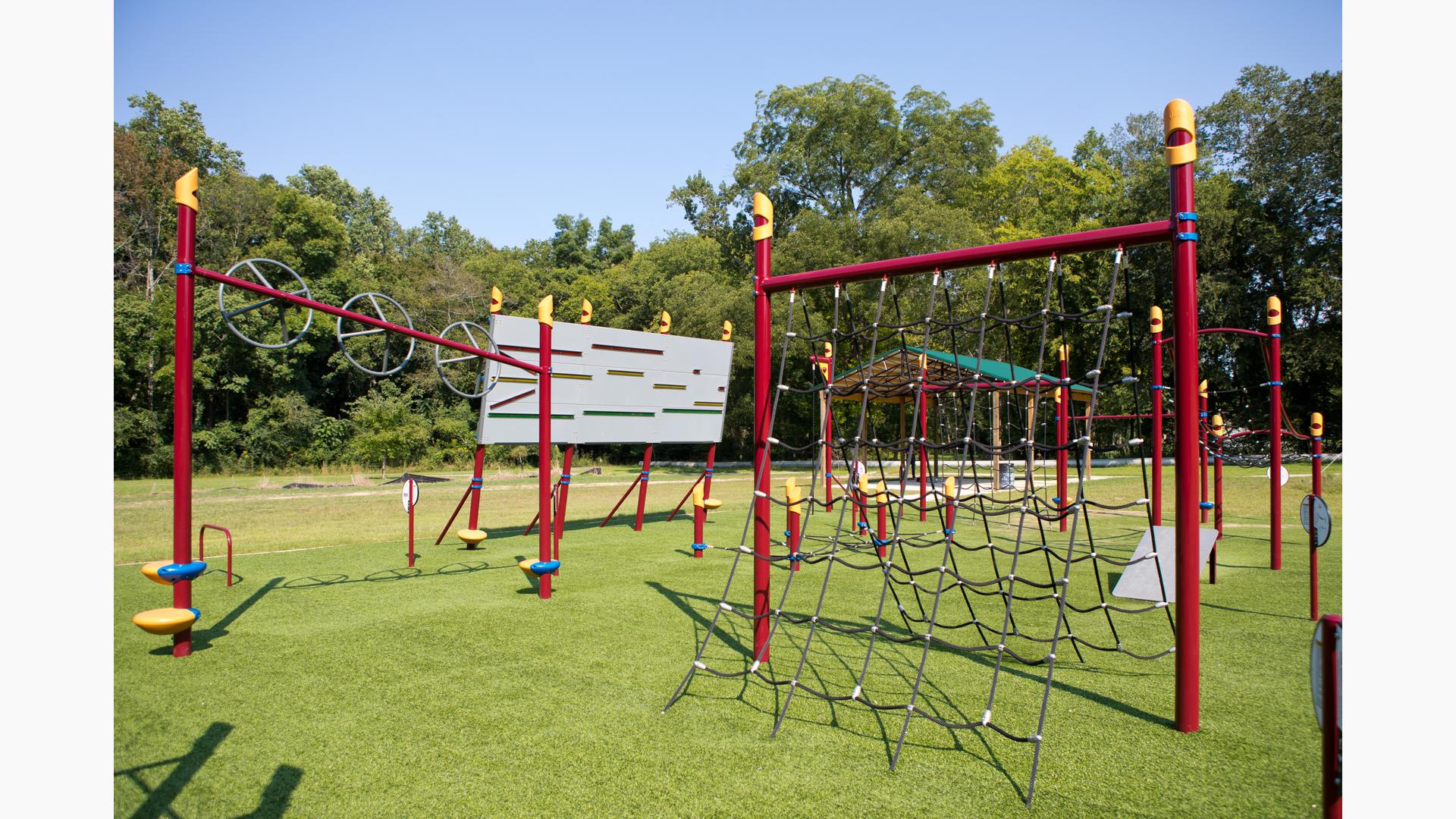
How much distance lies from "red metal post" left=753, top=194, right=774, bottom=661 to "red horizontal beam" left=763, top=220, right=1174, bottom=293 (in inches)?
8.4

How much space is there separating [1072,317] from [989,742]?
2029 mm

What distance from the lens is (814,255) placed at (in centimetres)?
2370

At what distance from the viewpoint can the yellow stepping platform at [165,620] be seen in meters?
4.40

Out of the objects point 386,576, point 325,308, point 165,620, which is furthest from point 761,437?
point 386,576

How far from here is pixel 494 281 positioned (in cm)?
3416

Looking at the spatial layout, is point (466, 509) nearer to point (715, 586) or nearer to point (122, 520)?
point (122, 520)

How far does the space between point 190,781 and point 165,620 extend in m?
1.74

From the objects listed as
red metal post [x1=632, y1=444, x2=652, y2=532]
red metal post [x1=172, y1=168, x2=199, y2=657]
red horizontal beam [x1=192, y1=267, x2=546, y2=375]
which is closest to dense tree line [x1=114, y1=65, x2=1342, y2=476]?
red metal post [x1=632, y1=444, x2=652, y2=532]

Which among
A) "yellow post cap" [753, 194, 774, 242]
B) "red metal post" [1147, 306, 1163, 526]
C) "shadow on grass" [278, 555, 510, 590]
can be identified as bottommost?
"shadow on grass" [278, 555, 510, 590]

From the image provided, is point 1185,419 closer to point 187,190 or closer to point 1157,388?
point 1157,388

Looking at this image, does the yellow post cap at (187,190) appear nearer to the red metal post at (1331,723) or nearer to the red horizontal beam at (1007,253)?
the red horizontal beam at (1007,253)

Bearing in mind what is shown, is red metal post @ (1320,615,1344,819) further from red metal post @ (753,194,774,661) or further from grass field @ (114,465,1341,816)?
red metal post @ (753,194,774,661)

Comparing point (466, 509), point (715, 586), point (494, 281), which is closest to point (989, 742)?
point (715, 586)

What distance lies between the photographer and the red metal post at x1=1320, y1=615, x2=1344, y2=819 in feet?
4.55
